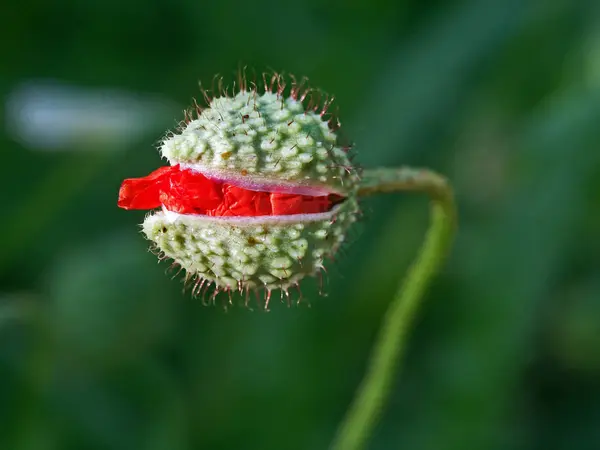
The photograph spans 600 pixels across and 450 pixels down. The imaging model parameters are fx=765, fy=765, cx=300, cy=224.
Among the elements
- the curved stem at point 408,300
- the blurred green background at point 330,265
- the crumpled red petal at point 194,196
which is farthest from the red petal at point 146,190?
the blurred green background at point 330,265

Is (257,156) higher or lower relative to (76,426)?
higher

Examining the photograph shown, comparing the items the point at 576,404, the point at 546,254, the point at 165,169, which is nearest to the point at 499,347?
the point at 546,254

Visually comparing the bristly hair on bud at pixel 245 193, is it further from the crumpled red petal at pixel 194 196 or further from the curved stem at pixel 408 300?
the curved stem at pixel 408 300

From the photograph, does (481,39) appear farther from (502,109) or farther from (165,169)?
(165,169)

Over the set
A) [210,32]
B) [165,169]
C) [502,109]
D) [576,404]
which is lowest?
[576,404]

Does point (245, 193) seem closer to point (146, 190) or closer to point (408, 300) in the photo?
point (146, 190)

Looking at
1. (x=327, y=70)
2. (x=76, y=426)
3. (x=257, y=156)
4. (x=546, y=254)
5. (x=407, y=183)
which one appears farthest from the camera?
(x=327, y=70)

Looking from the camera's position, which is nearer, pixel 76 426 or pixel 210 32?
pixel 76 426
